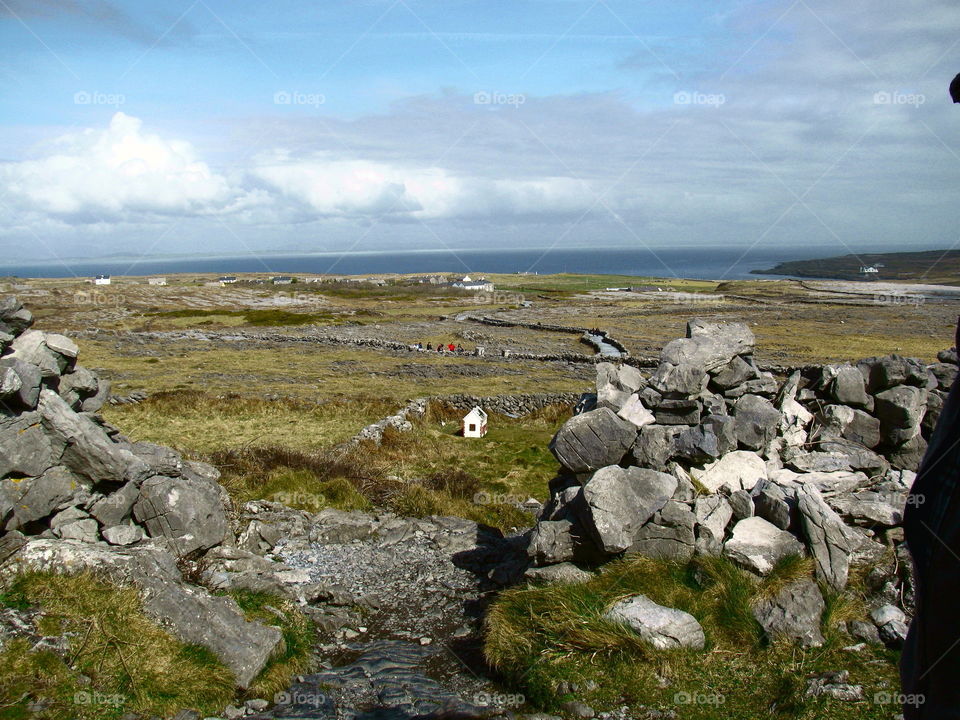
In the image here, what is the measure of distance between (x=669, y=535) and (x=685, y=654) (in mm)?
2026

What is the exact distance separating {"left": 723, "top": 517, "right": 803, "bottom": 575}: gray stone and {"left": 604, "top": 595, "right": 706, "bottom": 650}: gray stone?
4.16 ft

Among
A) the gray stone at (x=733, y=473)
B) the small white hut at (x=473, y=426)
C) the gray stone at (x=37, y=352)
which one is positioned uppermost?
the gray stone at (x=37, y=352)

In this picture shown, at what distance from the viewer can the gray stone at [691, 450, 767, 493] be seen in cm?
1105

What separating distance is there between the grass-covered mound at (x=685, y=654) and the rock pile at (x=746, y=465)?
0.29 meters

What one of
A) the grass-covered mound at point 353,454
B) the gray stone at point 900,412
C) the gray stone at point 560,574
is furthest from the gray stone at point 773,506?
the grass-covered mound at point 353,454

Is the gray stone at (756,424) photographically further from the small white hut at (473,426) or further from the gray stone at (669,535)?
the small white hut at (473,426)

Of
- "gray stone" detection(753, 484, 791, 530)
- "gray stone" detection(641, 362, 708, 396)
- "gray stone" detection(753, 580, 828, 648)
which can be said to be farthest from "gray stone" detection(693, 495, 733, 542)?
"gray stone" detection(641, 362, 708, 396)

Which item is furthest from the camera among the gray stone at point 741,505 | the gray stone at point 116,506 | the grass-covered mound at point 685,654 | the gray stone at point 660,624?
the gray stone at point 116,506

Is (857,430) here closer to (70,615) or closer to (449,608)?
(449,608)

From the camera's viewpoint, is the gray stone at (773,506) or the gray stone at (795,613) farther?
the gray stone at (773,506)

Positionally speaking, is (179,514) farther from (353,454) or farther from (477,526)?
(353,454)

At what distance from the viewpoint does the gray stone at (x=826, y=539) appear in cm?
874

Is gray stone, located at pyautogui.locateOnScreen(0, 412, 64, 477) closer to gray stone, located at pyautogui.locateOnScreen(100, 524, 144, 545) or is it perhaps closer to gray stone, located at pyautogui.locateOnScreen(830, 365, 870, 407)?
gray stone, located at pyautogui.locateOnScreen(100, 524, 144, 545)

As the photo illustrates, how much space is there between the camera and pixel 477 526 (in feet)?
47.2
